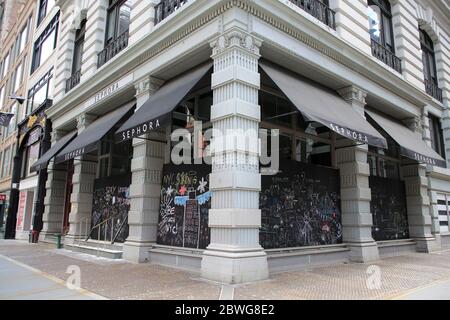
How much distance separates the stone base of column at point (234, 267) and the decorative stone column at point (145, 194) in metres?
3.29

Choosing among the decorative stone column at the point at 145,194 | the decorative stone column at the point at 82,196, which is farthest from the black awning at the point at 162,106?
the decorative stone column at the point at 82,196

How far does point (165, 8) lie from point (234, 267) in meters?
8.28

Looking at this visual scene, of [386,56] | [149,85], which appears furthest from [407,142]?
[149,85]

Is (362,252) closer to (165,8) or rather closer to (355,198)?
(355,198)

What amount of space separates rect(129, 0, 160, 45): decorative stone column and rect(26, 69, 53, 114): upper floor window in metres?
9.76

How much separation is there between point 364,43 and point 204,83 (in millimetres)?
6469

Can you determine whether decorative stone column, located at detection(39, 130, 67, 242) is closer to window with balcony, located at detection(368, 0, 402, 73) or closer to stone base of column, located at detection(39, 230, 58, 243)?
stone base of column, located at detection(39, 230, 58, 243)

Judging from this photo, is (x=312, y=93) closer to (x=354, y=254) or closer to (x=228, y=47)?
(x=228, y=47)

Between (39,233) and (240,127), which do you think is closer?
(240,127)

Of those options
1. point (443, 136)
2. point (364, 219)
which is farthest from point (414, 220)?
point (443, 136)

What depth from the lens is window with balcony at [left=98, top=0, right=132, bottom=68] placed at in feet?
46.1

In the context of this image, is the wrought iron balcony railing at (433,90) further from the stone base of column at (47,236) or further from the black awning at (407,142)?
the stone base of column at (47,236)

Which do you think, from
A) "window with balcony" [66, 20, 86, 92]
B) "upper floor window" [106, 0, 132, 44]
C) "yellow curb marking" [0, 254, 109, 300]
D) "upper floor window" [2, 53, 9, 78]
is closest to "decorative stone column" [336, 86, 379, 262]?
"yellow curb marking" [0, 254, 109, 300]
